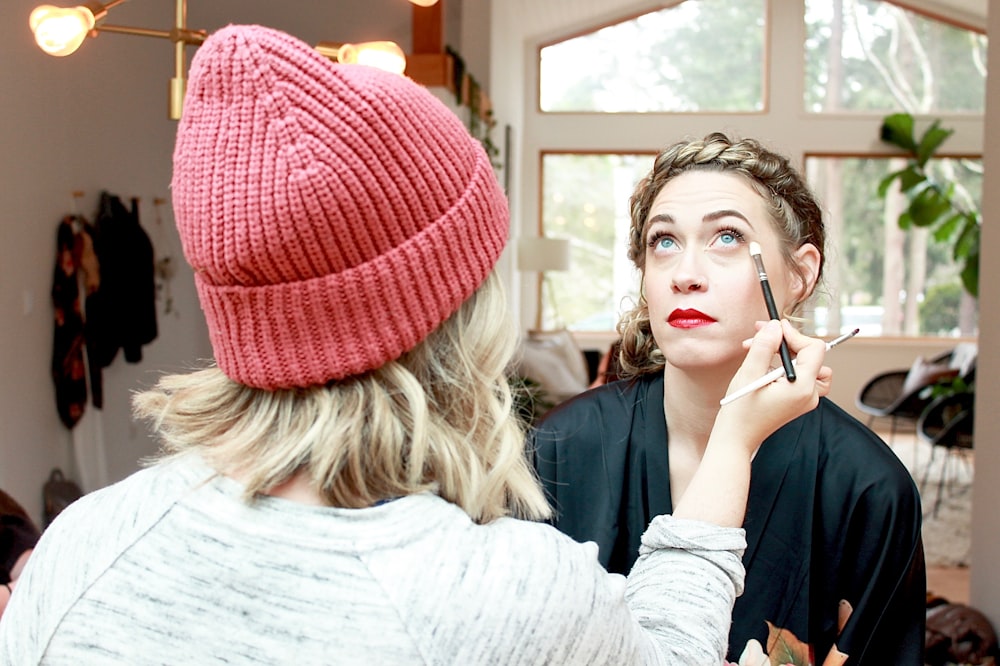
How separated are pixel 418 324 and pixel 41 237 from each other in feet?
12.1

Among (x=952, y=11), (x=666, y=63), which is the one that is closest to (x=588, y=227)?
(x=666, y=63)

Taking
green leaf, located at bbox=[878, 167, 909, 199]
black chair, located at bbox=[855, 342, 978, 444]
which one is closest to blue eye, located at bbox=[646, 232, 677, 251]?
black chair, located at bbox=[855, 342, 978, 444]

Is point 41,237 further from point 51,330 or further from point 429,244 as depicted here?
point 429,244

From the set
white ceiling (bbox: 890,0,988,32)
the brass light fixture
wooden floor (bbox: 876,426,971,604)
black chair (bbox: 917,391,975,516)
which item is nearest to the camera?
the brass light fixture

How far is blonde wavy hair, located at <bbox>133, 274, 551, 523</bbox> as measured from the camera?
77 cm

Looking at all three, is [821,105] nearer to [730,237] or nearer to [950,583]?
[950,583]

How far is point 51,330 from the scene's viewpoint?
421 cm

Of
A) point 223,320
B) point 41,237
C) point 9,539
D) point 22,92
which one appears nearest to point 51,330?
point 41,237

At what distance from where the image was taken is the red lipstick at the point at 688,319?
4.59 ft

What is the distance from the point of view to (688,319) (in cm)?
141

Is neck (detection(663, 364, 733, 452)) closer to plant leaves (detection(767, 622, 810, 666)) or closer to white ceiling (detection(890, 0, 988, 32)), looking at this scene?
plant leaves (detection(767, 622, 810, 666))

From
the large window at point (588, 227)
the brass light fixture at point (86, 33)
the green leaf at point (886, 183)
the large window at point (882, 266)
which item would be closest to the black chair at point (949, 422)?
the green leaf at point (886, 183)

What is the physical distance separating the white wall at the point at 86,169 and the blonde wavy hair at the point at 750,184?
4.86 feet

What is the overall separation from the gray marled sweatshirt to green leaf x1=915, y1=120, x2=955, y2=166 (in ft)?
30.3
